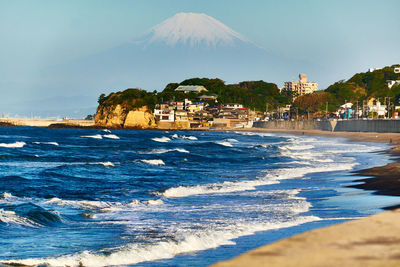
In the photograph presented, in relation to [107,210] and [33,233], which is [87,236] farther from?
[107,210]

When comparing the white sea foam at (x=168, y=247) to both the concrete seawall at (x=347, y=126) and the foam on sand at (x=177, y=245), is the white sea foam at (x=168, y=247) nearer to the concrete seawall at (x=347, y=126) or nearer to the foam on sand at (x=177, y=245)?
the foam on sand at (x=177, y=245)

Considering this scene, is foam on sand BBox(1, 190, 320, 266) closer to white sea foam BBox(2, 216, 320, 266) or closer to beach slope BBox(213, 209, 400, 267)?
white sea foam BBox(2, 216, 320, 266)

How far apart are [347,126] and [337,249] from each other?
377ft

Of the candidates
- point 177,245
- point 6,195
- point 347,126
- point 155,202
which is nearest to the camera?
point 177,245

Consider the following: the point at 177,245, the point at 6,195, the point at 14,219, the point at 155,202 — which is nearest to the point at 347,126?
the point at 155,202

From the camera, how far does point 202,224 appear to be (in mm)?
14555

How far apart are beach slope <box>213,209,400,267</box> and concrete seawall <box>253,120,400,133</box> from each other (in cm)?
8879

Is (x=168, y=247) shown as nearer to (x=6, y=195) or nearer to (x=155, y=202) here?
(x=155, y=202)

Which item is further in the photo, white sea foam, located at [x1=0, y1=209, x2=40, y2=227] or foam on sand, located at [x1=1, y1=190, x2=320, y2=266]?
white sea foam, located at [x1=0, y1=209, x2=40, y2=227]

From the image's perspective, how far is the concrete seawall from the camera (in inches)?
3620

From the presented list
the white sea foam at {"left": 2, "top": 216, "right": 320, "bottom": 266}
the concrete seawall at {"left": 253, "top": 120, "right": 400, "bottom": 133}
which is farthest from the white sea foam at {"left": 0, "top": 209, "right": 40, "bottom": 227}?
the concrete seawall at {"left": 253, "top": 120, "right": 400, "bottom": 133}

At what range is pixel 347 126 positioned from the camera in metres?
115

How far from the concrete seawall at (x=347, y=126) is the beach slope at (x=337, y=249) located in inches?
3496

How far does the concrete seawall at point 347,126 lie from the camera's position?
91.9 m
